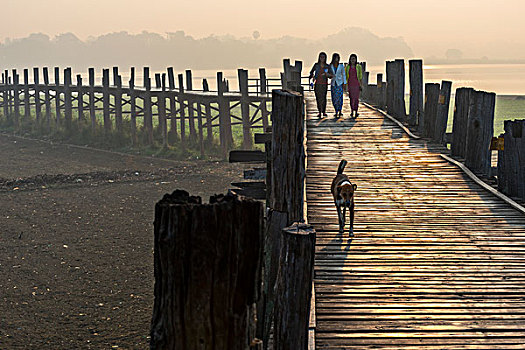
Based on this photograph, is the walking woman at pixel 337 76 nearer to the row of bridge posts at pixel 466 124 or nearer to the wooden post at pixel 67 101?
the row of bridge posts at pixel 466 124

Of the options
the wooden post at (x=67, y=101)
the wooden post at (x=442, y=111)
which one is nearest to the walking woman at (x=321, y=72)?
the wooden post at (x=442, y=111)

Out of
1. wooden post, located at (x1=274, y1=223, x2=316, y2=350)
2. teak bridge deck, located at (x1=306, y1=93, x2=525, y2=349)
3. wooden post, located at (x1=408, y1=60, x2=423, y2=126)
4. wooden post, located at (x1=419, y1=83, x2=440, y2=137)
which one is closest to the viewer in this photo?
wooden post, located at (x1=274, y1=223, x2=316, y2=350)

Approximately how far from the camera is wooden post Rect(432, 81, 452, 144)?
1307cm

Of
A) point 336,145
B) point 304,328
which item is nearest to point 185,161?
point 336,145

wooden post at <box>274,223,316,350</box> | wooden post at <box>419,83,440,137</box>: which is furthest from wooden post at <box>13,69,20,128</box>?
wooden post at <box>274,223,316,350</box>

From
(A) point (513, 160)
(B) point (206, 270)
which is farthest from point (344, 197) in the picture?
(B) point (206, 270)

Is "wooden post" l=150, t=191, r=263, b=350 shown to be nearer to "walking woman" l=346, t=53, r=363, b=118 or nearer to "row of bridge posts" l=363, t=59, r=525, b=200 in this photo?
"row of bridge posts" l=363, t=59, r=525, b=200

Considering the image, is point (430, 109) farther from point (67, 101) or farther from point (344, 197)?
point (67, 101)

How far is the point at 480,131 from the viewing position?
435 inches

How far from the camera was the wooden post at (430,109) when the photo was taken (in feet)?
45.3

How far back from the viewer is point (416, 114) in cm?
1573

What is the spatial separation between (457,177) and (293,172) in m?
4.68

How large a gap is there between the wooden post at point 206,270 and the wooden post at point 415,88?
510 inches

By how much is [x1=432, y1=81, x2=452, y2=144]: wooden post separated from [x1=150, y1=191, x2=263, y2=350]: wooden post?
1070 centimetres
